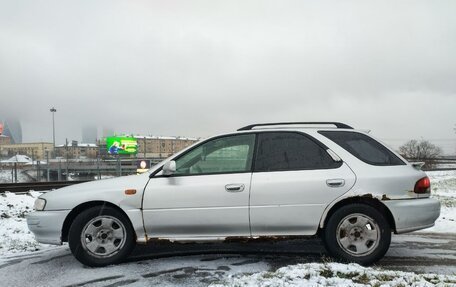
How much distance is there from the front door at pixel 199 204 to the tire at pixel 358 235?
38.8 inches

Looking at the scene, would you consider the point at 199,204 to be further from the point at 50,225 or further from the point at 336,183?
the point at 50,225

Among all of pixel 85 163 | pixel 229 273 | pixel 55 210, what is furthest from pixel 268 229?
pixel 85 163

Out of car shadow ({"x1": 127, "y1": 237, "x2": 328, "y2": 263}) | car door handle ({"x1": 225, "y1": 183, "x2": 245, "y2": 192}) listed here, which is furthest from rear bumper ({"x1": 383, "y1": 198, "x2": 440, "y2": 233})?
car door handle ({"x1": 225, "y1": 183, "x2": 245, "y2": 192})

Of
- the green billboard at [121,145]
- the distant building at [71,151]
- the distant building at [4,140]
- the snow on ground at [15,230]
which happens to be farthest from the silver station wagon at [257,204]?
the distant building at [4,140]

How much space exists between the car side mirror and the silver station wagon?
0.01 m

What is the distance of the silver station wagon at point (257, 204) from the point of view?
4656mm

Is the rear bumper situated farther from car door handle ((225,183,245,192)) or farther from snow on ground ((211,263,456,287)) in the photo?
car door handle ((225,183,245,192))

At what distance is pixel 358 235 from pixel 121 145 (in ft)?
184

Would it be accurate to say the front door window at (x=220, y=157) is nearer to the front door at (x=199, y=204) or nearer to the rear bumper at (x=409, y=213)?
the front door at (x=199, y=204)

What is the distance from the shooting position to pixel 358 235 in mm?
4629

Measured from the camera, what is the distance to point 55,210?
485 cm

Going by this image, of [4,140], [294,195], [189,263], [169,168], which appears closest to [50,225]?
[169,168]

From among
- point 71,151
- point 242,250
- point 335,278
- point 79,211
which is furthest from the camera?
point 71,151

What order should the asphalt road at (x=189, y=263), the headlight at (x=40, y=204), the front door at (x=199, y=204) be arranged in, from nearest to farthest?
the asphalt road at (x=189, y=263) → the front door at (x=199, y=204) → the headlight at (x=40, y=204)
